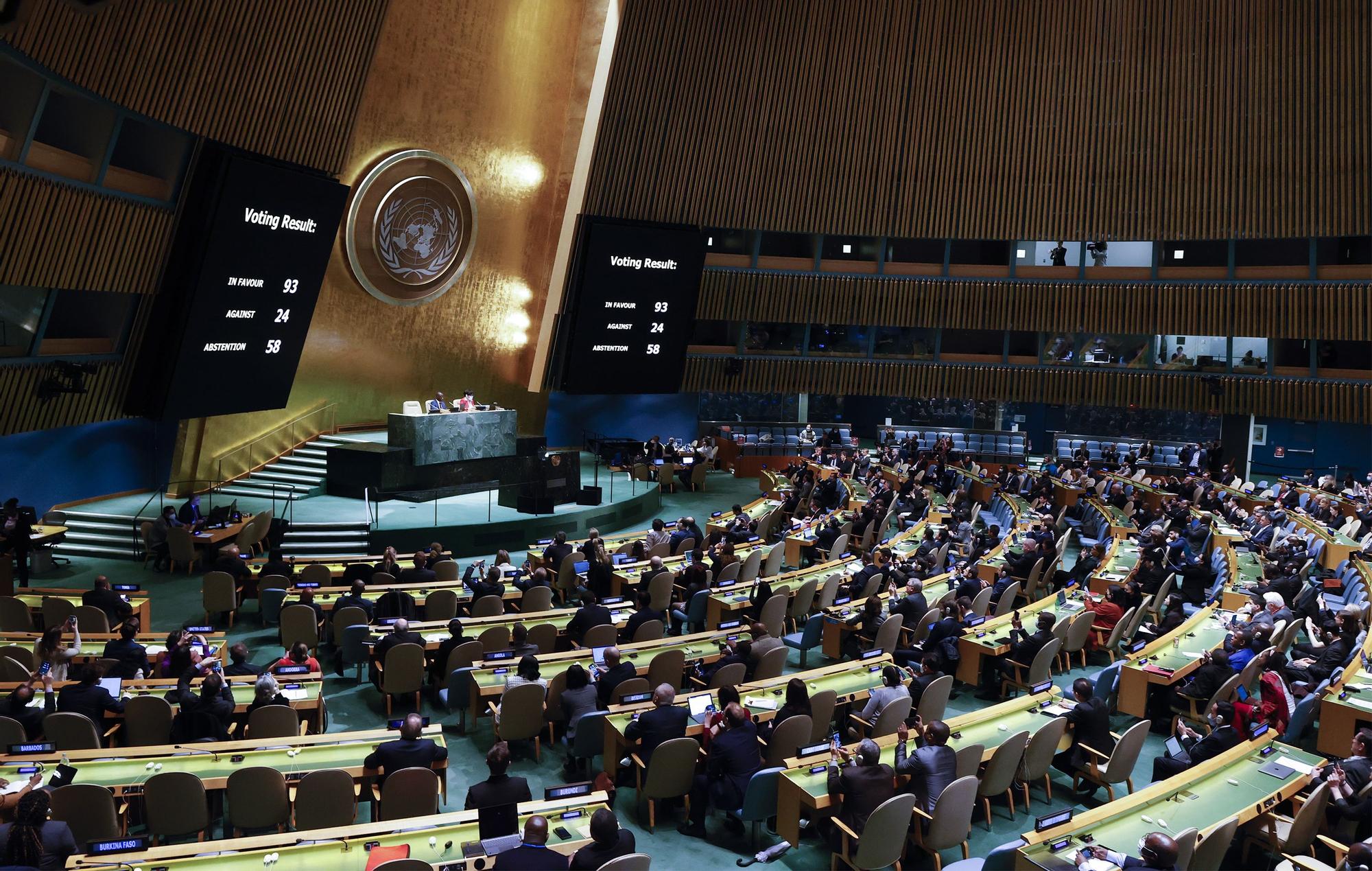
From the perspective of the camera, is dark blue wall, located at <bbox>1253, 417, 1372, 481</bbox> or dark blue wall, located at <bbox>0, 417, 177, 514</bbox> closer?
dark blue wall, located at <bbox>0, 417, 177, 514</bbox>

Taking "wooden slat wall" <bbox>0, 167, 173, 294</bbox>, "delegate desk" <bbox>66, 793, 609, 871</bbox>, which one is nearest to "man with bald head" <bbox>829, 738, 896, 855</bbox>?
"delegate desk" <bbox>66, 793, 609, 871</bbox>

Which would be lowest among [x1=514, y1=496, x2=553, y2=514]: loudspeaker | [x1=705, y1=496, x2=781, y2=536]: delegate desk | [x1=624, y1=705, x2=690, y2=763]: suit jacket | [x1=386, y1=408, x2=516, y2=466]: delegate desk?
[x1=624, y1=705, x2=690, y2=763]: suit jacket

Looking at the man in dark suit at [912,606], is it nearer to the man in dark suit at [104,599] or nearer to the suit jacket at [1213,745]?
the suit jacket at [1213,745]

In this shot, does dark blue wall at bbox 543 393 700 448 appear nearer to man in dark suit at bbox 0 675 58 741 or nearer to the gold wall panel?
the gold wall panel

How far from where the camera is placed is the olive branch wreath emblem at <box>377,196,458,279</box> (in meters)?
21.0

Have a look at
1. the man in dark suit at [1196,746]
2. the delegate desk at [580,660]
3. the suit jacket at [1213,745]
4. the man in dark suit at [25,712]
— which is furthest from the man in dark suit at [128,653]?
the suit jacket at [1213,745]

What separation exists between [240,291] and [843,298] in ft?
54.5

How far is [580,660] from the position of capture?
970 centimetres

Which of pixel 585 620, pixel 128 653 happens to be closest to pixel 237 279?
pixel 128 653

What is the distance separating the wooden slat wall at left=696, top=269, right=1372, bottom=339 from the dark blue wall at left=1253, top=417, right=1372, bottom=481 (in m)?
3.12

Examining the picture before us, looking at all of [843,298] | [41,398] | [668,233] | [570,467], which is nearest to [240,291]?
[41,398]

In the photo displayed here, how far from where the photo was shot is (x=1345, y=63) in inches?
898

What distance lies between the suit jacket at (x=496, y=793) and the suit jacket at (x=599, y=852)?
3.47 feet

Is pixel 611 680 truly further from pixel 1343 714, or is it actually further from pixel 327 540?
pixel 327 540
